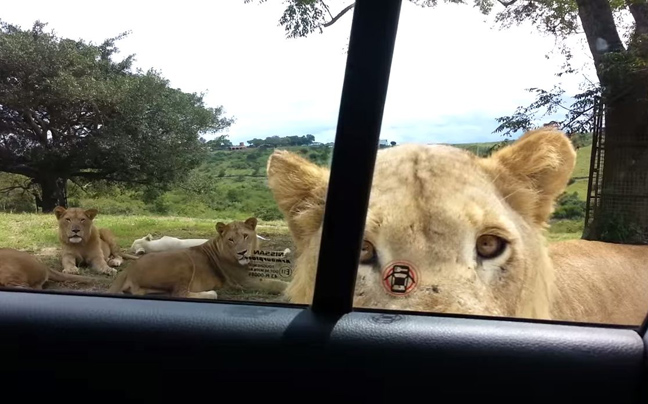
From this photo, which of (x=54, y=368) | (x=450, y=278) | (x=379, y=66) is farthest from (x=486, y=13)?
(x=54, y=368)

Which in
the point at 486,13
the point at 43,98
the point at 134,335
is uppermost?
the point at 486,13

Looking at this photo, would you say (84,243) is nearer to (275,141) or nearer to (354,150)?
(275,141)

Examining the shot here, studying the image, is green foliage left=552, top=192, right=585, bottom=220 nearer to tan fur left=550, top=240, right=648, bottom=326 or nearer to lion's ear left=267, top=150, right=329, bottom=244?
tan fur left=550, top=240, right=648, bottom=326

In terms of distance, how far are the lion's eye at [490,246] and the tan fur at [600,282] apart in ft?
0.69

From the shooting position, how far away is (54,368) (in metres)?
2.02

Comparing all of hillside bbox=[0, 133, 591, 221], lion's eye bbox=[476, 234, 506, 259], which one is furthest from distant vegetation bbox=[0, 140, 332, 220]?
lion's eye bbox=[476, 234, 506, 259]

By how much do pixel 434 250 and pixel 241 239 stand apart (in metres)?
0.61

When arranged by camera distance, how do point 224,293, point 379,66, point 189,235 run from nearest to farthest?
point 379,66, point 224,293, point 189,235

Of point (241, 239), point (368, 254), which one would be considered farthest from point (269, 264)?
point (368, 254)

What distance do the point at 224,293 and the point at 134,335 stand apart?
313 millimetres

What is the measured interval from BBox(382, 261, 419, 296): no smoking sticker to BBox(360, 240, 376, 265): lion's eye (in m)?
0.05

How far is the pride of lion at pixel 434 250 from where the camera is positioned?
2.05 meters

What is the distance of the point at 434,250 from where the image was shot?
2.05 meters

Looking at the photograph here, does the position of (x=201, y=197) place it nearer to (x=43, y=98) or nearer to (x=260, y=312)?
(x=260, y=312)
